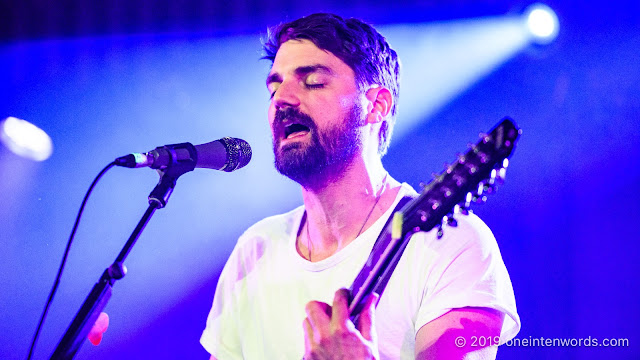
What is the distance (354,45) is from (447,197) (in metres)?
1.21

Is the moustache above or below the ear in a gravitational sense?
below

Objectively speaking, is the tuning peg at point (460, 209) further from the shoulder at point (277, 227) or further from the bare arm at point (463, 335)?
the shoulder at point (277, 227)

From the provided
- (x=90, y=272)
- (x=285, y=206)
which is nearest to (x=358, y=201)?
(x=285, y=206)

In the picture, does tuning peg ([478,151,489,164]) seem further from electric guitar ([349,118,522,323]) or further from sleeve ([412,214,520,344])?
sleeve ([412,214,520,344])

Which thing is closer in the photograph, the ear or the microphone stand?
the microphone stand

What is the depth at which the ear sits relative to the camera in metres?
2.60

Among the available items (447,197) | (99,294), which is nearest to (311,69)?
(447,197)

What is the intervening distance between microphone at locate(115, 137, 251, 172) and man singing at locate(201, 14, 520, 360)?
431 millimetres

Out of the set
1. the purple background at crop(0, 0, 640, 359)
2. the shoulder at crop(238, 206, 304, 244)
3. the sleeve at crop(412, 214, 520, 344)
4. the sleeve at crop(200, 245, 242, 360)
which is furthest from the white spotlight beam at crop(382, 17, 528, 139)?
the sleeve at crop(200, 245, 242, 360)

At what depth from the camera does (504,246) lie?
2.69 metres

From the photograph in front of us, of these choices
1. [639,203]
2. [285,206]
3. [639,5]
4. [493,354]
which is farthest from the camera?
[285,206]

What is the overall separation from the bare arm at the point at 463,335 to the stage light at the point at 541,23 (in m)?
1.66

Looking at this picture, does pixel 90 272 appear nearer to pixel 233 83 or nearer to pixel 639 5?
pixel 233 83

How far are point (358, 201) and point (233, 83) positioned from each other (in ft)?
4.37
